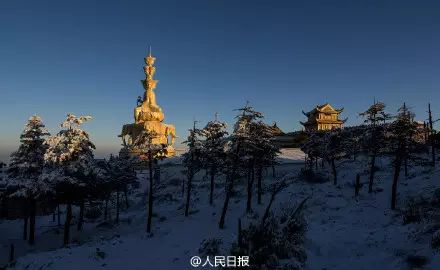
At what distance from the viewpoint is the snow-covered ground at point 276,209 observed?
25.1 meters

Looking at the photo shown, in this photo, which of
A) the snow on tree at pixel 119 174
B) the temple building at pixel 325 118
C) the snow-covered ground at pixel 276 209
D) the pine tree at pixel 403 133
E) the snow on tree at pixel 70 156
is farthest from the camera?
the temple building at pixel 325 118

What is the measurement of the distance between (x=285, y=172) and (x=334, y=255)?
1356 inches

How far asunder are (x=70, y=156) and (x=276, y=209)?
2027cm

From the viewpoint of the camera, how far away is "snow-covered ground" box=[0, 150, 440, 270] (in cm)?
2514

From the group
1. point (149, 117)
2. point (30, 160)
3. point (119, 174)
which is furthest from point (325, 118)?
point (30, 160)

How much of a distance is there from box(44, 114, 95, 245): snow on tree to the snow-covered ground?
17.1ft

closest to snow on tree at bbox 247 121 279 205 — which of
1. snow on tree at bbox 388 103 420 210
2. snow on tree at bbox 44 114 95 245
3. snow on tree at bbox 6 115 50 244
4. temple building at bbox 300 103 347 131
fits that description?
snow on tree at bbox 388 103 420 210

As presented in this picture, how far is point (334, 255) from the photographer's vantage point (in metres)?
25.9

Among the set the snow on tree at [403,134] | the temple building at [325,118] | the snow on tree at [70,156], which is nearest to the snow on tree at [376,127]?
the snow on tree at [403,134]

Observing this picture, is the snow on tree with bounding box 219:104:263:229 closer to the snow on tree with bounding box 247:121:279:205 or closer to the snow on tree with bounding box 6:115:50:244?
the snow on tree with bounding box 247:121:279:205

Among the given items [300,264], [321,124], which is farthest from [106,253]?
[321,124]

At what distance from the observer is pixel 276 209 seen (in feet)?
132

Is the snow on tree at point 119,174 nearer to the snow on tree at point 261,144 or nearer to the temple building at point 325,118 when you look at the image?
the snow on tree at point 261,144

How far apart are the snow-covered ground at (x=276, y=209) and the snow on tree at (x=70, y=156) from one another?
5210 millimetres
